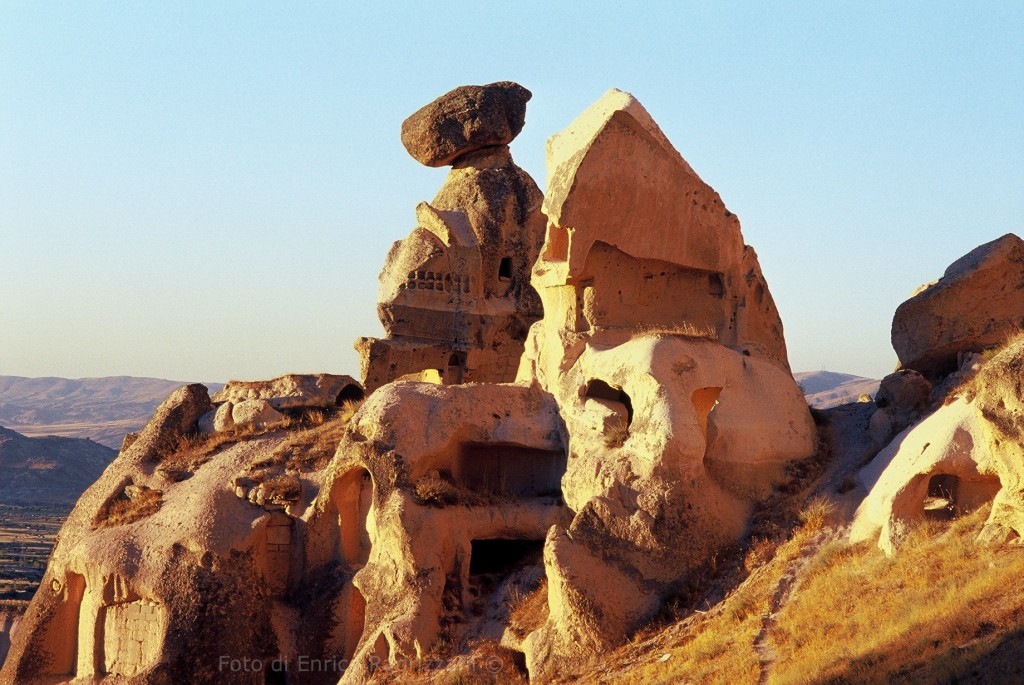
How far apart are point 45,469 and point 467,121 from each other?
210ft

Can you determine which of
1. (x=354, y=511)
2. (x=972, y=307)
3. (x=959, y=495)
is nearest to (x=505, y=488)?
(x=354, y=511)

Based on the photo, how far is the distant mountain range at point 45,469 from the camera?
86000 mm

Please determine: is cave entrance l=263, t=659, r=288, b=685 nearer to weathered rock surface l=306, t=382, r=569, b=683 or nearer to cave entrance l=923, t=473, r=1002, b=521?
weathered rock surface l=306, t=382, r=569, b=683

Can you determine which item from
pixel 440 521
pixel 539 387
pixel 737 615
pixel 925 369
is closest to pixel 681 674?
pixel 737 615

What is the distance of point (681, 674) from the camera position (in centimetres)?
1608

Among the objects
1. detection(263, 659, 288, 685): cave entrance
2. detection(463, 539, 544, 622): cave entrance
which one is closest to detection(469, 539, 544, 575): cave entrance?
detection(463, 539, 544, 622): cave entrance

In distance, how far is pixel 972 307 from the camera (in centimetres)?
2217

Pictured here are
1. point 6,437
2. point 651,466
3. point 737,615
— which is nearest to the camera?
point 737,615

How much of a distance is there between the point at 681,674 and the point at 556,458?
224 inches

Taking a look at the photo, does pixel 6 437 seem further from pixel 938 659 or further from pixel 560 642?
pixel 938 659

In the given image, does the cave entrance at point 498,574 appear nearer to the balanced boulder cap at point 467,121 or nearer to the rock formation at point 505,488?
the rock formation at point 505,488

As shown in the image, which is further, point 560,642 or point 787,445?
point 787,445

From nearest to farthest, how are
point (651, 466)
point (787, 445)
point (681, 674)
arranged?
point (681, 674) → point (651, 466) → point (787, 445)

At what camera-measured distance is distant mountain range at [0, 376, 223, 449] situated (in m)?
137
